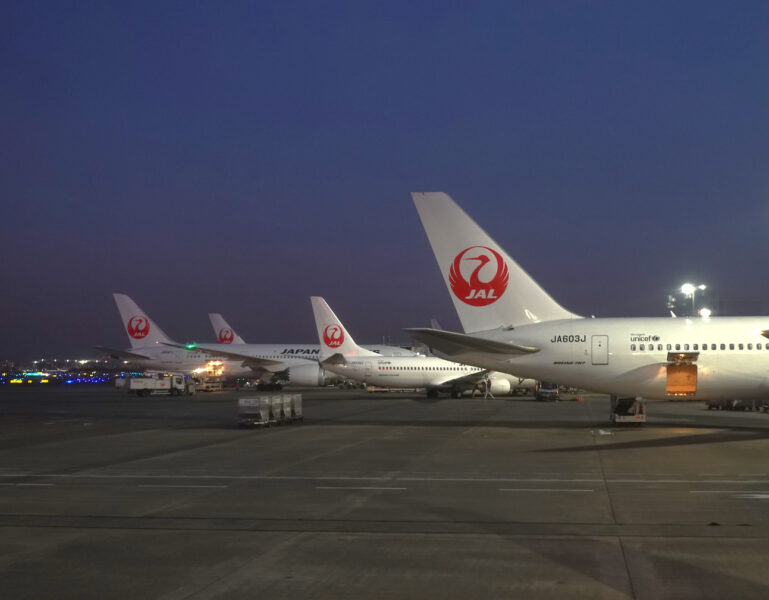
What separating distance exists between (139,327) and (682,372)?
74.6 m

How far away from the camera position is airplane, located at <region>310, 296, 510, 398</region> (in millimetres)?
63250

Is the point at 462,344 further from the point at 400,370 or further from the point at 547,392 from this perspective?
the point at 400,370

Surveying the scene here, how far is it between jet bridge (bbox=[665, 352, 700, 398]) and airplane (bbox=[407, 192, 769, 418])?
0.04 m

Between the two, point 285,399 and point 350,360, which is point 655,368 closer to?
point 285,399

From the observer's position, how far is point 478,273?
30.9m

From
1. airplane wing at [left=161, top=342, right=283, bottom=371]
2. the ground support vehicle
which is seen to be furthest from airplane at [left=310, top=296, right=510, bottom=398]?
airplane wing at [left=161, top=342, right=283, bottom=371]

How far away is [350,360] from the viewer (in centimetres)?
6325

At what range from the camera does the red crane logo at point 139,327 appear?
306 ft

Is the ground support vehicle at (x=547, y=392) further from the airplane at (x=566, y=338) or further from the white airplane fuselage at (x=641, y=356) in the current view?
the white airplane fuselage at (x=641, y=356)

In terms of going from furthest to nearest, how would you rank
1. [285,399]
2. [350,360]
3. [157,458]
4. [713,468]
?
[350,360] < [285,399] < [157,458] < [713,468]

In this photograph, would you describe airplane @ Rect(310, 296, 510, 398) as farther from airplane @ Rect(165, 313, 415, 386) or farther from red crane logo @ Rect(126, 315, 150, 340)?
red crane logo @ Rect(126, 315, 150, 340)

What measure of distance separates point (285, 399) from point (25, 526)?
23.6 metres

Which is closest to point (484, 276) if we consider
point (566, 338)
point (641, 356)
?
point (566, 338)

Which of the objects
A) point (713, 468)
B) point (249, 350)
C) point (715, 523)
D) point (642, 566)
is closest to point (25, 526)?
point (642, 566)
